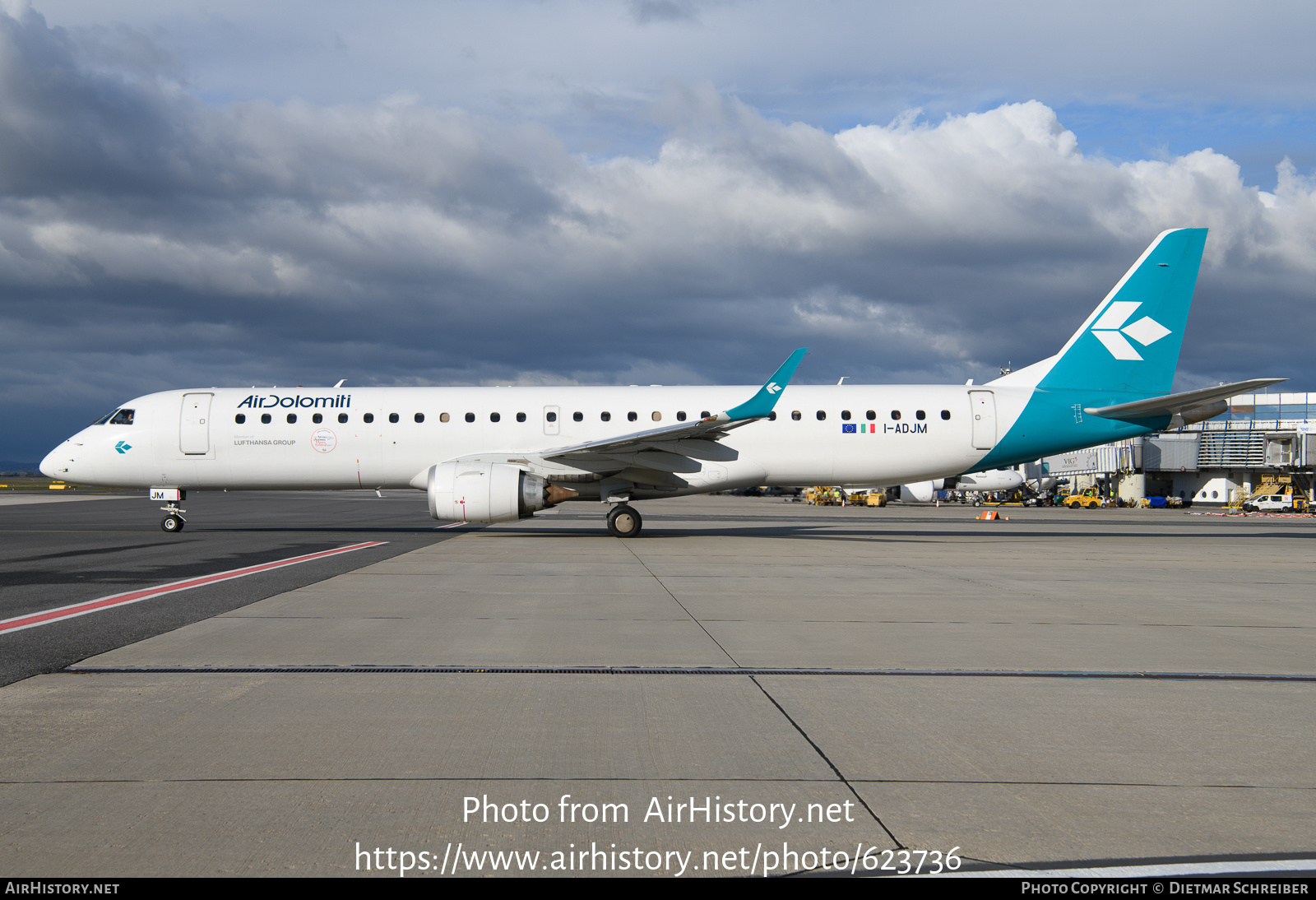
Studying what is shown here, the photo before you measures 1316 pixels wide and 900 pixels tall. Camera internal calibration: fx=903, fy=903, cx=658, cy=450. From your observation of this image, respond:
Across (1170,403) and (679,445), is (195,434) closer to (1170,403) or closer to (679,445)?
(679,445)

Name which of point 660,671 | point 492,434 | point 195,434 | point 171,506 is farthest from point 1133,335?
point 171,506

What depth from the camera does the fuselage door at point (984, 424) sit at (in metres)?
21.8

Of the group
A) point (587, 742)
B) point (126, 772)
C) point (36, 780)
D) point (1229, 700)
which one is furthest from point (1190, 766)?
point (36, 780)

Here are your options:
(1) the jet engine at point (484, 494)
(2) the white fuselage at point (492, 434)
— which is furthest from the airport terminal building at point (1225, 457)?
(1) the jet engine at point (484, 494)

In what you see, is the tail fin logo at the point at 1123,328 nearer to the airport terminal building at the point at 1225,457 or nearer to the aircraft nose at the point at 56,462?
the aircraft nose at the point at 56,462

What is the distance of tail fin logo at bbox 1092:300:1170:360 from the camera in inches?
880

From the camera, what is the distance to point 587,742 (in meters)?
4.71

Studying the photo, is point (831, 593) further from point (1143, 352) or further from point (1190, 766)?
point (1143, 352)

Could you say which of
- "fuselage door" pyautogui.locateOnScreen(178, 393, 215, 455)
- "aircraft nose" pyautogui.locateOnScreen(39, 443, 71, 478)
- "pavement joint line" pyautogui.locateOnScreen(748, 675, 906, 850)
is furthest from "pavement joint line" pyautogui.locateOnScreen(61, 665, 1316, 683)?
"aircraft nose" pyautogui.locateOnScreen(39, 443, 71, 478)

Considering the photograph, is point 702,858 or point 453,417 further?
point 453,417

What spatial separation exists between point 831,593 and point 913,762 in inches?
273

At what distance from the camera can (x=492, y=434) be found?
71.4ft

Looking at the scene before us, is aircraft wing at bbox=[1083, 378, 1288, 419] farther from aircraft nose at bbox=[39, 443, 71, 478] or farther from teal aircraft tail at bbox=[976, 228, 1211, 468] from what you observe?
aircraft nose at bbox=[39, 443, 71, 478]

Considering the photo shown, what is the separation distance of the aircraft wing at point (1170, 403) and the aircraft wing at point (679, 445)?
8344 mm
